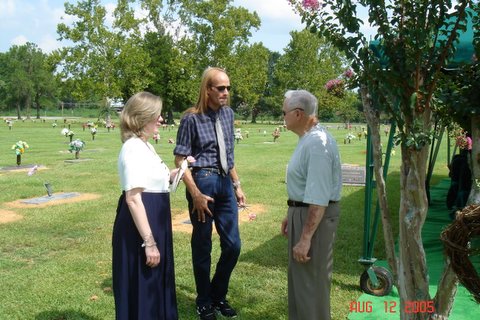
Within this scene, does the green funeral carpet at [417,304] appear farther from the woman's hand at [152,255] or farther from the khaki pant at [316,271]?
the woman's hand at [152,255]

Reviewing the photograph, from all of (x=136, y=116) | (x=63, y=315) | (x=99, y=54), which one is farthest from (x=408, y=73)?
(x=99, y=54)

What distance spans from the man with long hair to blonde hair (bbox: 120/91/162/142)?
70 cm

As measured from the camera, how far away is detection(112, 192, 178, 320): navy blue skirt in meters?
3.16

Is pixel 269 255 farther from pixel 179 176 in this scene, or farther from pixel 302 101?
pixel 302 101

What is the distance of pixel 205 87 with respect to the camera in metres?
3.92

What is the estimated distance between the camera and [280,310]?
4398 mm

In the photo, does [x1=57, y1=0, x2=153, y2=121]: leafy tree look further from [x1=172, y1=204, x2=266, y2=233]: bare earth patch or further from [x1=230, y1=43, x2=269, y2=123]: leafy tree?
[x1=172, y1=204, x2=266, y2=233]: bare earth patch

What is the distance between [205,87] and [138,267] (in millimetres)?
1513

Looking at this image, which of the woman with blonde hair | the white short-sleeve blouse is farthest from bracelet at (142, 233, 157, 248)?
the white short-sleeve blouse

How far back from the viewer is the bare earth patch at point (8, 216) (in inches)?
319

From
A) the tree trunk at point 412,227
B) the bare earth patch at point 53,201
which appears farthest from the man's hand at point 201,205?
the bare earth patch at point 53,201

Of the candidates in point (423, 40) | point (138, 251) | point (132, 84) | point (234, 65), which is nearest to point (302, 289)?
point (138, 251)

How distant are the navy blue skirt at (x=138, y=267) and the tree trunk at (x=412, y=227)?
1.50 m

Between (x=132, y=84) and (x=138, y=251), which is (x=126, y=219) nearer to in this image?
(x=138, y=251)
